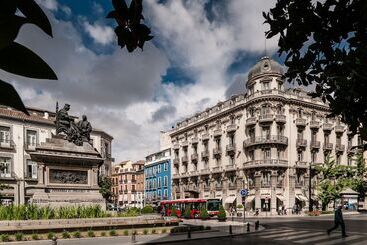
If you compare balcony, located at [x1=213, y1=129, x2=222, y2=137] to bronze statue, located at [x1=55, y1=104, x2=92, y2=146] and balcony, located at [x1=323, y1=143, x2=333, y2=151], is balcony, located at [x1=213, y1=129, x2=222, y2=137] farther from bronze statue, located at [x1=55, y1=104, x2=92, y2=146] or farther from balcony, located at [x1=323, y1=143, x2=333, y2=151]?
bronze statue, located at [x1=55, y1=104, x2=92, y2=146]

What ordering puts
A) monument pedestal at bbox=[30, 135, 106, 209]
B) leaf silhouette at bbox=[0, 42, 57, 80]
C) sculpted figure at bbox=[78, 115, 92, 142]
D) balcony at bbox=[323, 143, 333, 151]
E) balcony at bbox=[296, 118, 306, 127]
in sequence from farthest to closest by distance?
balcony at bbox=[323, 143, 333, 151], balcony at bbox=[296, 118, 306, 127], sculpted figure at bbox=[78, 115, 92, 142], monument pedestal at bbox=[30, 135, 106, 209], leaf silhouette at bbox=[0, 42, 57, 80]

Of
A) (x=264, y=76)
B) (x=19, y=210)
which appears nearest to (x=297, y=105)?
(x=264, y=76)

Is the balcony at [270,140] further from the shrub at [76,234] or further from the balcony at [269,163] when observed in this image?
the shrub at [76,234]

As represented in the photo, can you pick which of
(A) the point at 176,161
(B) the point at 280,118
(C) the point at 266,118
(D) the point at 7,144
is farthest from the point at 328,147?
(D) the point at 7,144

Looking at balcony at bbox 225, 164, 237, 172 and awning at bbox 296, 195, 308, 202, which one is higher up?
balcony at bbox 225, 164, 237, 172

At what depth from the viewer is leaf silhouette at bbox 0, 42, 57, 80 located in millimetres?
707

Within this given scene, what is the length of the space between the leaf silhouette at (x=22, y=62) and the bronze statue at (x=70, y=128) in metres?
26.1

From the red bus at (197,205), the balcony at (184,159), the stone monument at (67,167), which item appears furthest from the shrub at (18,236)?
the balcony at (184,159)

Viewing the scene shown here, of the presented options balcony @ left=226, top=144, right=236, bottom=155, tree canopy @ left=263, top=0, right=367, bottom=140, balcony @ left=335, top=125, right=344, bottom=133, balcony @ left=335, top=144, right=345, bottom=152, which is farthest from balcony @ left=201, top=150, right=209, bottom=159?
tree canopy @ left=263, top=0, right=367, bottom=140

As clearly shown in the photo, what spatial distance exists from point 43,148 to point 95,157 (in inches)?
135

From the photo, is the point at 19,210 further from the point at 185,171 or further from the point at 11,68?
the point at 185,171

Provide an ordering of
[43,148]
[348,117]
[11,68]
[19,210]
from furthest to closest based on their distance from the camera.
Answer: [43,148]
[19,210]
[348,117]
[11,68]

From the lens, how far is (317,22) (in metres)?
5.29

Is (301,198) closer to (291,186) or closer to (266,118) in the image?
(291,186)
